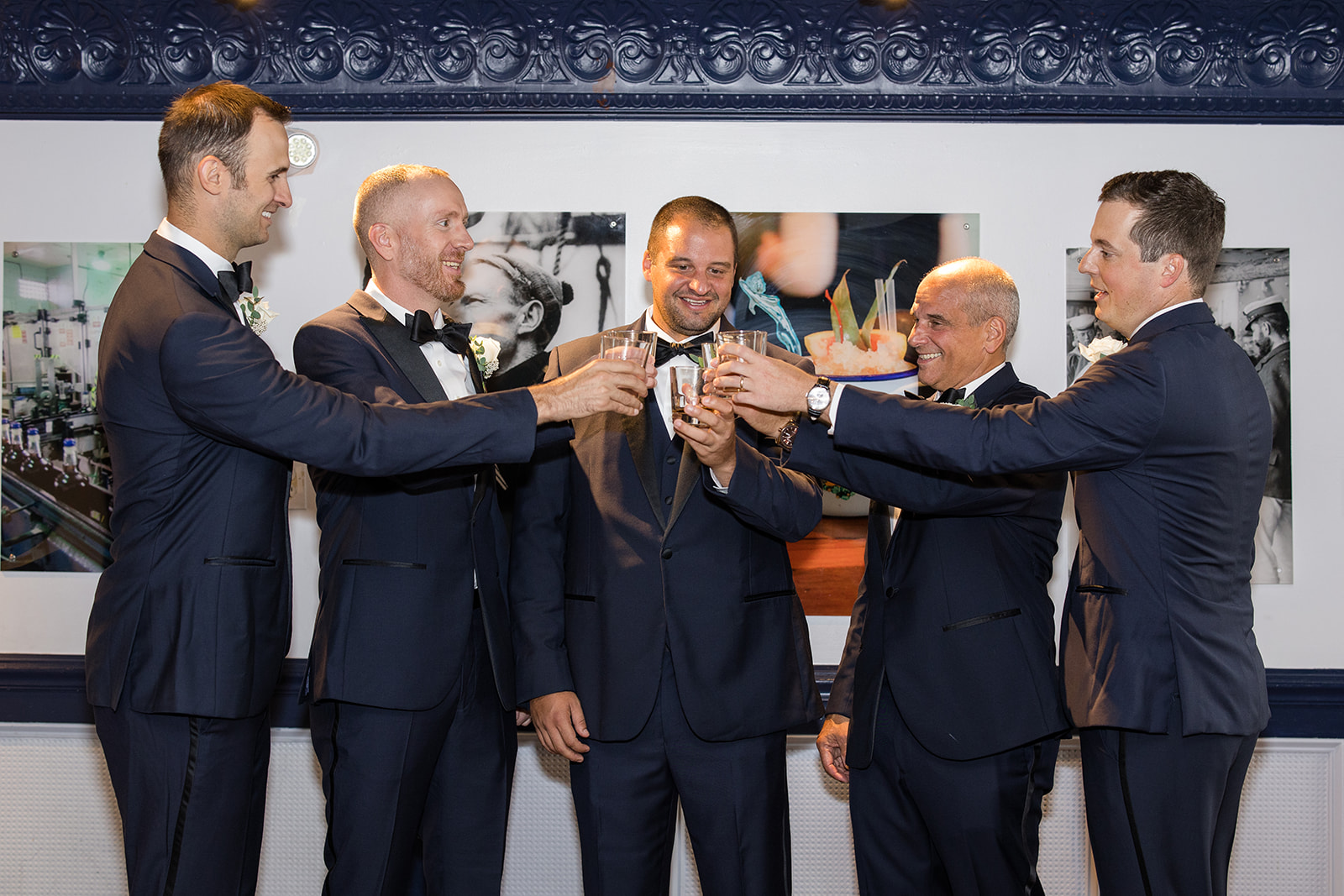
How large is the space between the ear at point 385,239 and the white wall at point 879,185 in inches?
38.7

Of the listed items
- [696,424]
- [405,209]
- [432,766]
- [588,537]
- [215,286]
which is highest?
[405,209]

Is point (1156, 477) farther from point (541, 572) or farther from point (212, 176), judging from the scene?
point (212, 176)

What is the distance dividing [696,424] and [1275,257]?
2.48 m

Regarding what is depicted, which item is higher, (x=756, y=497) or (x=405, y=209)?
(x=405, y=209)

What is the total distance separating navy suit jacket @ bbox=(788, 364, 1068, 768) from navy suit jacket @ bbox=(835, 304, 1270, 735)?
0.54ft

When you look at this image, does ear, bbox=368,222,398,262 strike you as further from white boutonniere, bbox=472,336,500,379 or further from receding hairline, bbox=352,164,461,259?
white boutonniere, bbox=472,336,500,379

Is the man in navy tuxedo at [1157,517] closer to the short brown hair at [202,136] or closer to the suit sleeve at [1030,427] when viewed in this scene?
the suit sleeve at [1030,427]

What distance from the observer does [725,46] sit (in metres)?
3.64

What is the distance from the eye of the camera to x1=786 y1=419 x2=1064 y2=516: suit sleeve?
2498 mm

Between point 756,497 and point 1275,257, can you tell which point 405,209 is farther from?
point 1275,257

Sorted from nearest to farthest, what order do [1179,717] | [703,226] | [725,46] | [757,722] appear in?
[1179,717] < [757,722] < [703,226] < [725,46]

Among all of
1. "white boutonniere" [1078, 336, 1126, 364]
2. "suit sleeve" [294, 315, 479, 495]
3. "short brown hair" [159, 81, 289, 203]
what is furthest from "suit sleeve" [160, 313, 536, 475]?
"white boutonniere" [1078, 336, 1126, 364]

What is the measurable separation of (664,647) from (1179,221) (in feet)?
5.39

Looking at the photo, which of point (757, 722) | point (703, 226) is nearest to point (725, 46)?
point (703, 226)
